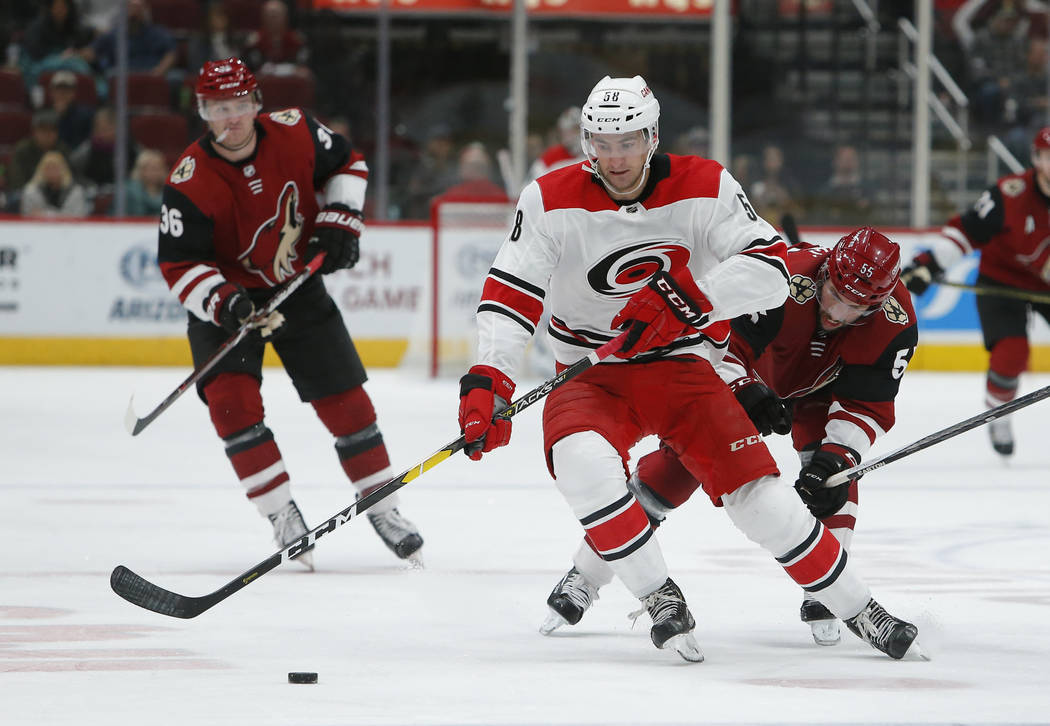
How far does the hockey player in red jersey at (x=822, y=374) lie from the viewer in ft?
9.55

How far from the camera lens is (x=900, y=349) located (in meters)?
3.01

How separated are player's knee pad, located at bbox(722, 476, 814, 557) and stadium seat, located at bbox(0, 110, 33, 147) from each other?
23.0ft

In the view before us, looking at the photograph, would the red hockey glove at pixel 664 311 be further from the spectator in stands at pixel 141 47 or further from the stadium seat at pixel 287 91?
the stadium seat at pixel 287 91

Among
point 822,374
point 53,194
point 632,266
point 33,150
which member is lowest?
point 53,194

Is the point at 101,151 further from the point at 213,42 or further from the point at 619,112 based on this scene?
the point at 619,112

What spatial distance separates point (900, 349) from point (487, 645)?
37.2 inches

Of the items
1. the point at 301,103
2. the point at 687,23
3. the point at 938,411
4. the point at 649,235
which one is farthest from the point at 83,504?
the point at 687,23

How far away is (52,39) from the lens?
30.5 ft

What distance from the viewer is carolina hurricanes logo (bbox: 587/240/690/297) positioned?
287cm

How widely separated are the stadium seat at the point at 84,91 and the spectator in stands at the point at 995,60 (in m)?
4.94

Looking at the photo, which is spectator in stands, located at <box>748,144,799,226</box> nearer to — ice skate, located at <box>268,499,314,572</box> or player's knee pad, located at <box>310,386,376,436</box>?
player's knee pad, located at <box>310,386,376,436</box>

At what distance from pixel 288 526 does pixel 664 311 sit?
4.61ft

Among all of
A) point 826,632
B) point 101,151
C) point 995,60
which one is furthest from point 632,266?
point 995,60

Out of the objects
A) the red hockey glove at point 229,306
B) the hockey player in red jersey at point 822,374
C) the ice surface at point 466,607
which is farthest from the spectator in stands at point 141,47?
the hockey player in red jersey at point 822,374
